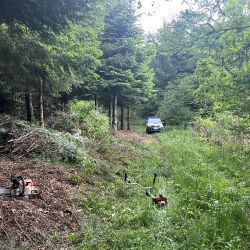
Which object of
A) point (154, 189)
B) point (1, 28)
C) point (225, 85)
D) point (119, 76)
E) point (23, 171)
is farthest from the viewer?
point (119, 76)

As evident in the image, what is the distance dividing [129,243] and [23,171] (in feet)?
9.81

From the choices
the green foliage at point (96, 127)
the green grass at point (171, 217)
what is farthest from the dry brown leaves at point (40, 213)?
the green foliage at point (96, 127)

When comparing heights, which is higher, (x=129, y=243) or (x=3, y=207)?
(x=3, y=207)

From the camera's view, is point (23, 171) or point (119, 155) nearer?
point (23, 171)

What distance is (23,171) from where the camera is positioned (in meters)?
4.32

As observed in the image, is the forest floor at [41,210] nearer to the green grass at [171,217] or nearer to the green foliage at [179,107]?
the green grass at [171,217]

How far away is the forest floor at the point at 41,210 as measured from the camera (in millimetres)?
2615

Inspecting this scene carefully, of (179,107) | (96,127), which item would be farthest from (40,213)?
(179,107)

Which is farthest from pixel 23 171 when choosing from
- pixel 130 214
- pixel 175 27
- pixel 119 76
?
pixel 119 76

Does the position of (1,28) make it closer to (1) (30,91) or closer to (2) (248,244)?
(1) (30,91)

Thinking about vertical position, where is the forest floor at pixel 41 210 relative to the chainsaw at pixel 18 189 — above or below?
below

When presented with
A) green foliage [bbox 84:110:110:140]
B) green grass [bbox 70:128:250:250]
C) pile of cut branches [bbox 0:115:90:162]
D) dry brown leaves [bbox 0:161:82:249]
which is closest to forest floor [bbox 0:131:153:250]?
dry brown leaves [bbox 0:161:82:249]

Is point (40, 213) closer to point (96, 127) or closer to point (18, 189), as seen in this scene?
point (18, 189)

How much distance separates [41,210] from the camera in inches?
128
